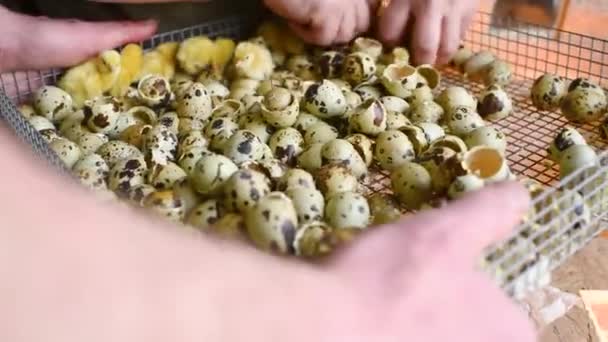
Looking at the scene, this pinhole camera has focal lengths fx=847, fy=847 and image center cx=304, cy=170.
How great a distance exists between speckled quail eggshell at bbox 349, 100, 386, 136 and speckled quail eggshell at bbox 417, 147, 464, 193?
0.25 feet

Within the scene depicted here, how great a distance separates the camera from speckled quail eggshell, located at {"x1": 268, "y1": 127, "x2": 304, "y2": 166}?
792 millimetres

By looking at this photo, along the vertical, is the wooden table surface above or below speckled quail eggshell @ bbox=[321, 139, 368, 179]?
below

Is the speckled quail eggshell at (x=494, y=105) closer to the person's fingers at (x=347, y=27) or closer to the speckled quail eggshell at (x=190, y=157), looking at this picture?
the person's fingers at (x=347, y=27)

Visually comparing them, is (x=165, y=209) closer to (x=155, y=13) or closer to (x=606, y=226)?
(x=606, y=226)

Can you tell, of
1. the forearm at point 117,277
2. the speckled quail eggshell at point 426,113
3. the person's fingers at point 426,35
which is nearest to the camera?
the forearm at point 117,277

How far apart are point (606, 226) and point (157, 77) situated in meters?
0.49

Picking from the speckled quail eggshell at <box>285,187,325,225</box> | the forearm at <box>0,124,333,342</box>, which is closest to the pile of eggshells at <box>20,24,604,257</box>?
the speckled quail eggshell at <box>285,187,325,225</box>

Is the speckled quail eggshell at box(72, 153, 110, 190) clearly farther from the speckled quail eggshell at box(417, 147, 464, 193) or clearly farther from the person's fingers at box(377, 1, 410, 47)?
the person's fingers at box(377, 1, 410, 47)

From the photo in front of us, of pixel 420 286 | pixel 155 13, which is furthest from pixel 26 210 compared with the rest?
pixel 155 13

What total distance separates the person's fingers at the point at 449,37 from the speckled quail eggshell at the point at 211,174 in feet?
1.35

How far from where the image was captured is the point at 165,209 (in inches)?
26.4

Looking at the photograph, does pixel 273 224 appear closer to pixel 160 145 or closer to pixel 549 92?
pixel 160 145

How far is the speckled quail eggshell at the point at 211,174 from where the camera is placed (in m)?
0.69

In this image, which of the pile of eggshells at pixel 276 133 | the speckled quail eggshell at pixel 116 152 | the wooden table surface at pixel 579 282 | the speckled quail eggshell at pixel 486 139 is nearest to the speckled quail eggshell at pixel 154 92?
the pile of eggshells at pixel 276 133
